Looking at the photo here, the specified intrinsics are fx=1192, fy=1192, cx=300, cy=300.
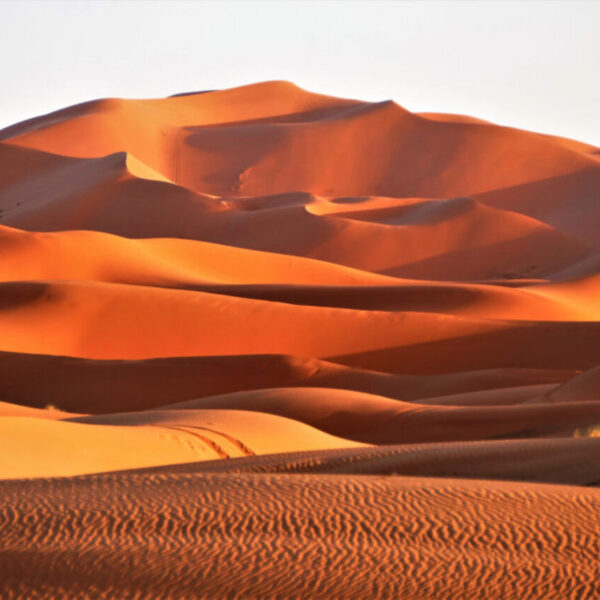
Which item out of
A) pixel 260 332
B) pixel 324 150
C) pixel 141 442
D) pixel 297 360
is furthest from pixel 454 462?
pixel 324 150

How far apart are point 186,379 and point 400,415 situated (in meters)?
6.98

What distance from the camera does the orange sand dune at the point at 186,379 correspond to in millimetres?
19047

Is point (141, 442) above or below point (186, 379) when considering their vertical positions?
above

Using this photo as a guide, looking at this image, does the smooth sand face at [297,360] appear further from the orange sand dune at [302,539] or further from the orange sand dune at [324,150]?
the orange sand dune at [324,150]

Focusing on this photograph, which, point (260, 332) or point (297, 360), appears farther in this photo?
point (260, 332)

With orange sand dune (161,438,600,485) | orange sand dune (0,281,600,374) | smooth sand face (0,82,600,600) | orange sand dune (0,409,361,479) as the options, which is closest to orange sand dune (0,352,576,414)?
smooth sand face (0,82,600,600)

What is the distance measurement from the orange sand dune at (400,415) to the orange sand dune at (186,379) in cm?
342

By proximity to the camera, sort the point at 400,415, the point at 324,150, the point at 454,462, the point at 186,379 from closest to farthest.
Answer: the point at 454,462 → the point at 400,415 → the point at 186,379 → the point at 324,150

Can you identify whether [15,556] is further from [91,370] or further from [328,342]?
[328,342]

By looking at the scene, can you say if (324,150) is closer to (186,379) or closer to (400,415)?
(186,379)

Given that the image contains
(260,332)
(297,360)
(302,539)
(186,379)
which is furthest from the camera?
(260,332)

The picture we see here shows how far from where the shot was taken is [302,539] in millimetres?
3994

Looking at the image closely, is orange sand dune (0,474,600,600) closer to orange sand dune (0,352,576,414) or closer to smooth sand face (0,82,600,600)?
smooth sand face (0,82,600,600)

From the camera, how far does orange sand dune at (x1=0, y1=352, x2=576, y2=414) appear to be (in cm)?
1905
